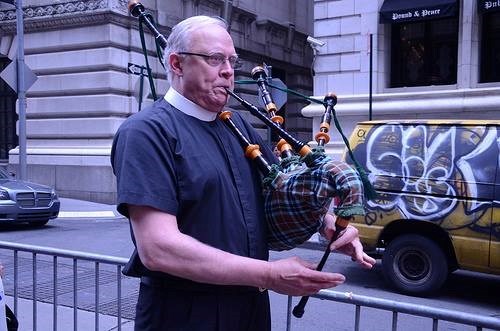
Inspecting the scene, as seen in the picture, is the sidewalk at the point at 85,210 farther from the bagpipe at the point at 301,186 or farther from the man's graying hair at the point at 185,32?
the man's graying hair at the point at 185,32

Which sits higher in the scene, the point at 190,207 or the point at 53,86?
the point at 53,86

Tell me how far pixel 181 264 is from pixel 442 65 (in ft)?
49.6

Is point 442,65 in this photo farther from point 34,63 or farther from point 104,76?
point 34,63

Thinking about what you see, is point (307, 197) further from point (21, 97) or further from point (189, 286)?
point (21, 97)

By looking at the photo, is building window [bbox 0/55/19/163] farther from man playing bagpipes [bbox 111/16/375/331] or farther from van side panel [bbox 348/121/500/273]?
man playing bagpipes [bbox 111/16/375/331]

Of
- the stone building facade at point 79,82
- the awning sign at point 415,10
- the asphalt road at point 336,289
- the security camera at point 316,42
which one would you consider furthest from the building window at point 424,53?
Answer: the asphalt road at point 336,289

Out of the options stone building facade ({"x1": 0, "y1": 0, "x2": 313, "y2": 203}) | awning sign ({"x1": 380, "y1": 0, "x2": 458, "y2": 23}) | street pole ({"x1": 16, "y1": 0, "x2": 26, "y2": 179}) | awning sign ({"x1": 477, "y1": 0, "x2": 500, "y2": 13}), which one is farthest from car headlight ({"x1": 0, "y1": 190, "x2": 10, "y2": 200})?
awning sign ({"x1": 477, "y1": 0, "x2": 500, "y2": 13})

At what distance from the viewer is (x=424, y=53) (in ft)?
52.0

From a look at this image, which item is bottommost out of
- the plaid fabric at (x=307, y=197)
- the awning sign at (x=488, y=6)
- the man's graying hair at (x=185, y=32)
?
the plaid fabric at (x=307, y=197)

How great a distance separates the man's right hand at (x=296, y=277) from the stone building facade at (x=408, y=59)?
1282 cm

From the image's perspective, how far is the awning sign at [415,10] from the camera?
14.3 meters

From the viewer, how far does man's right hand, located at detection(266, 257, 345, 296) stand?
5.47 ft

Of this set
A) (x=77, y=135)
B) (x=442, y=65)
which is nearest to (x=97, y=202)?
(x=77, y=135)

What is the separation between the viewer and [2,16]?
63.1 feet
